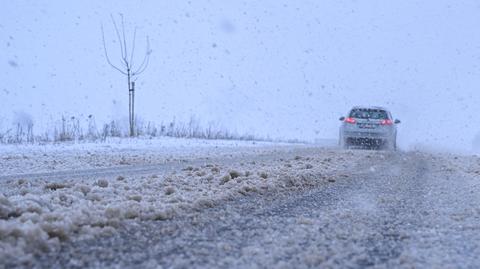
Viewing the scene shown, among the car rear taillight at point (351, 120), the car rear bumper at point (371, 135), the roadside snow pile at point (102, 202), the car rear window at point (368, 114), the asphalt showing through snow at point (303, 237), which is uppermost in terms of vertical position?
the car rear window at point (368, 114)

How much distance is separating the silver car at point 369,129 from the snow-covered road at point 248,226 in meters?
11.3

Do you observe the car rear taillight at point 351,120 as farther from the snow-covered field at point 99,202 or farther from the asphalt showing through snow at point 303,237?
the asphalt showing through snow at point 303,237

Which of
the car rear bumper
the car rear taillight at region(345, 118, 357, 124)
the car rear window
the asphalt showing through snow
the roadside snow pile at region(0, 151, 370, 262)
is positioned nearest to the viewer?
the asphalt showing through snow

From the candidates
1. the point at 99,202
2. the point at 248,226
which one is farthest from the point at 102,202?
the point at 248,226

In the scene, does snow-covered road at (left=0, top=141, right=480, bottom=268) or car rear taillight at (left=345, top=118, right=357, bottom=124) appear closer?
snow-covered road at (left=0, top=141, right=480, bottom=268)

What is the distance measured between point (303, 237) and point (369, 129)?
47.6 feet

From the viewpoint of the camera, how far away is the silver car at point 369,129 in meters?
17.6

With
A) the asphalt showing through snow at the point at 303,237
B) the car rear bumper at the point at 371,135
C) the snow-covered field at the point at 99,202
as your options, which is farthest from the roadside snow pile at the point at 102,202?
the car rear bumper at the point at 371,135

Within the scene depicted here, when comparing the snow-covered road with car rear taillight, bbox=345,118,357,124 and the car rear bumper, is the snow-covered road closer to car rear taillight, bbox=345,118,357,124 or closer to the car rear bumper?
the car rear bumper

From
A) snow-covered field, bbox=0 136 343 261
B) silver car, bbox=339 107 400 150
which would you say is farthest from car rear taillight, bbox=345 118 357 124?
snow-covered field, bbox=0 136 343 261

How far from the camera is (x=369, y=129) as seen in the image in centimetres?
1759

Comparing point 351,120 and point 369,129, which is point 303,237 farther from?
point 351,120

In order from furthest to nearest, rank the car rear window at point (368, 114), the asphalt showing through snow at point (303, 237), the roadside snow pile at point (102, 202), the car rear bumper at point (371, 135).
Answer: the car rear window at point (368, 114)
the car rear bumper at point (371, 135)
the roadside snow pile at point (102, 202)
the asphalt showing through snow at point (303, 237)

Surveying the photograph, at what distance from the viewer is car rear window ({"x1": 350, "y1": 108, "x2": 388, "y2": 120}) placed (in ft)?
58.7
